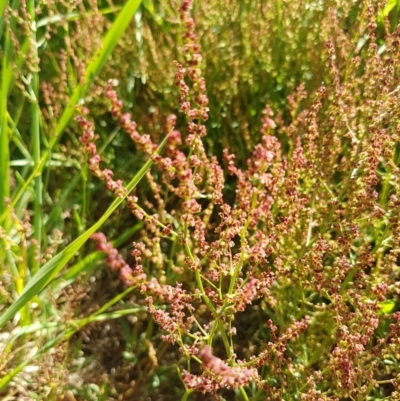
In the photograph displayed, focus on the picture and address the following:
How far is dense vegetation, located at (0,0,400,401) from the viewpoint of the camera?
108 centimetres

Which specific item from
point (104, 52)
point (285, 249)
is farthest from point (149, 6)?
point (285, 249)

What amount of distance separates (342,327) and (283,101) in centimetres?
101

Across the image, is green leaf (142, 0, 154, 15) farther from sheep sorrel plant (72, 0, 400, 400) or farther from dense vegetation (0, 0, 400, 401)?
sheep sorrel plant (72, 0, 400, 400)

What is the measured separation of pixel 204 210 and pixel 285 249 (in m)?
0.29

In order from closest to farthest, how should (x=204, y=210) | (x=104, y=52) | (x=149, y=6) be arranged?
(x=104, y=52) → (x=204, y=210) → (x=149, y=6)

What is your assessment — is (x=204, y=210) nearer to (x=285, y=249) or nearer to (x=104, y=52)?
(x=285, y=249)

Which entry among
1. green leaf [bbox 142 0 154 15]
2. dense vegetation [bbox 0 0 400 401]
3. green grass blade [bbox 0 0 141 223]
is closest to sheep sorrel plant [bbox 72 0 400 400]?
A: dense vegetation [bbox 0 0 400 401]

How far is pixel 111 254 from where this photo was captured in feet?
3.09

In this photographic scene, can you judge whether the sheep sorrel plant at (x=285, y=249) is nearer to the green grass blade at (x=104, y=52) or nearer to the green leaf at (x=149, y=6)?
the green grass blade at (x=104, y=52)

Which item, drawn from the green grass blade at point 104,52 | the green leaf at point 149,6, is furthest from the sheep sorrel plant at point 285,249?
the green leaf at point 149,6

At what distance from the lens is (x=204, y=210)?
1.69m

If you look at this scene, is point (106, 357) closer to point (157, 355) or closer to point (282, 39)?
point (157, 355)

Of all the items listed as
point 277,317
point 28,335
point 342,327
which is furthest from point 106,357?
point 342,327

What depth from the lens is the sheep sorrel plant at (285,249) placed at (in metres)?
0.97
